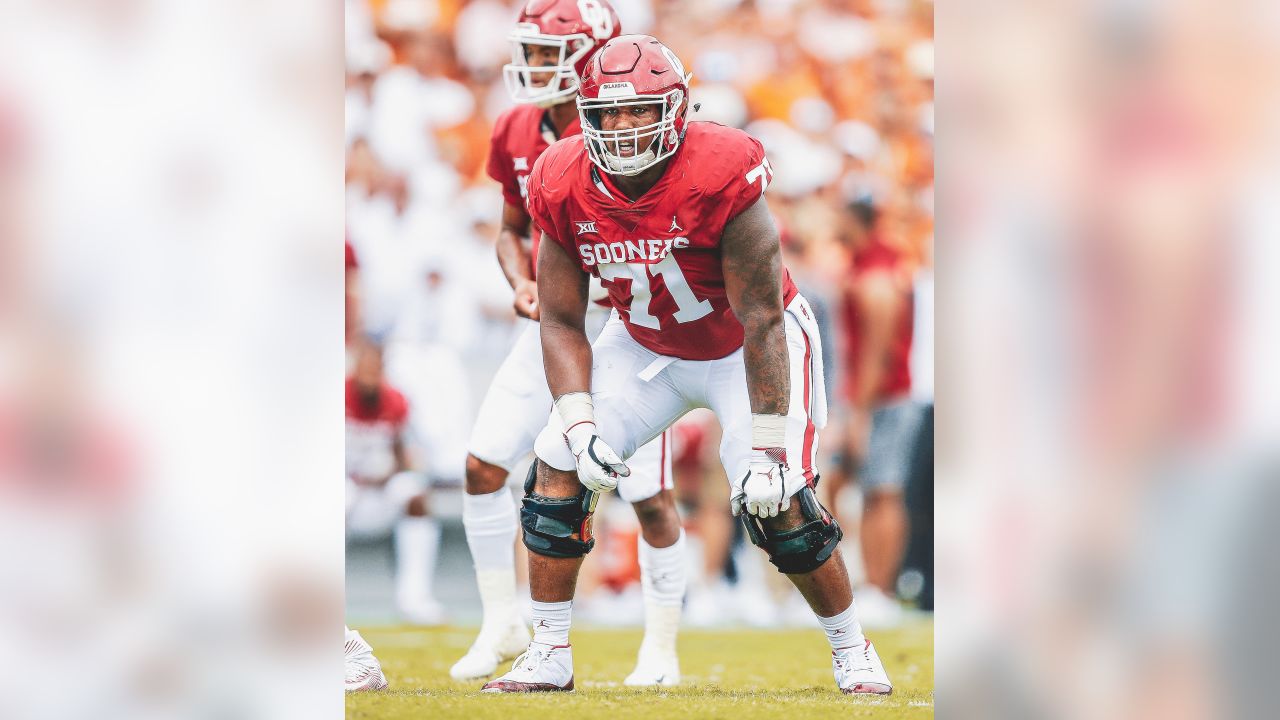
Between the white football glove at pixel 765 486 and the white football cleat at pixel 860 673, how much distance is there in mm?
536

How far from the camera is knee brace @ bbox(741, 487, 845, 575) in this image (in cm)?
379

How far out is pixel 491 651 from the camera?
4.67 meters

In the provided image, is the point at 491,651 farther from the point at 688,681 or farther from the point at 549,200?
the point at 549,200

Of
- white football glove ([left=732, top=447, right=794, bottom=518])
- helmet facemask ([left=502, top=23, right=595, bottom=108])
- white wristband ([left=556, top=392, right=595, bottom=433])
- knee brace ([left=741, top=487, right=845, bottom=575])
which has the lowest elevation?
knee brace ([left=741, top=487, right=845, bottom=575])

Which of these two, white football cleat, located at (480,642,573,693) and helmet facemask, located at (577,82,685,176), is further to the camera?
white football cleat, located at (480,642,573,693)

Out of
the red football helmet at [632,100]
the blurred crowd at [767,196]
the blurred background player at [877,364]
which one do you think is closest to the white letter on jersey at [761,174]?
the red football helmet at [632,100]

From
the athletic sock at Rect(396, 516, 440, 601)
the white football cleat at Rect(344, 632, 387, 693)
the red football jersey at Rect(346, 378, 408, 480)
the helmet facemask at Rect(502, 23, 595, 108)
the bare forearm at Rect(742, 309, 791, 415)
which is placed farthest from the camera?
the red football jersey at Rect(346, 378, 408, 480)

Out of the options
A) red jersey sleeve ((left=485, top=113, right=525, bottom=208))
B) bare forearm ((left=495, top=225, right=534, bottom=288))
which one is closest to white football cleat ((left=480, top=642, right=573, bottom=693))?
bare forearm ((left=495, top=225, right=534, bottom=288))

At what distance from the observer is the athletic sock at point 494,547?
4.64m

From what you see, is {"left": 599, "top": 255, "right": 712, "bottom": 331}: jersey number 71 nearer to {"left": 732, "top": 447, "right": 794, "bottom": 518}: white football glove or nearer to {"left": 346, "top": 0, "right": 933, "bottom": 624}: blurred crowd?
{"left": 732, "top": 447, "right": 794, "bottom": 518}: white football glove

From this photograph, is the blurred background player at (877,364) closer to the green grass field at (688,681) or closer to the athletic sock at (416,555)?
the green grass field at (688,681)

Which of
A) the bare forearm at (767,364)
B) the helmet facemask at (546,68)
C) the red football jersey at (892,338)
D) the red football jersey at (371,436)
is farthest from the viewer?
the red football jersey at (892,338)
